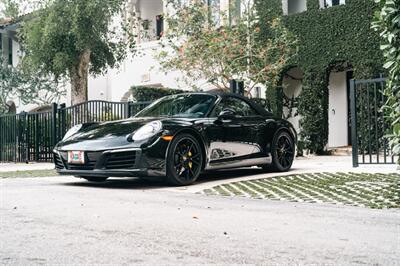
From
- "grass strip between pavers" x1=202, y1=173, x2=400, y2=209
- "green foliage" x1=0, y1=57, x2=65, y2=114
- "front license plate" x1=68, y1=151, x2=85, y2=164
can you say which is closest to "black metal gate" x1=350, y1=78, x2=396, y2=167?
"grass strip between pavers" x1=202, y1=173, x2=400, y2=209

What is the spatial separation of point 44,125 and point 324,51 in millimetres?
8604

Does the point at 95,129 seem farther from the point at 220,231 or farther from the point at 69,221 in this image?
the point at 220,231

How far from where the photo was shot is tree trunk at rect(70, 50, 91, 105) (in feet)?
65.2

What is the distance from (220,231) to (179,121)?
3619mm

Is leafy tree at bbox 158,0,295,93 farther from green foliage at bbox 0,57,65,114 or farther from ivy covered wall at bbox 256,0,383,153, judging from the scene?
green foliage at bbox 0,57,65,114

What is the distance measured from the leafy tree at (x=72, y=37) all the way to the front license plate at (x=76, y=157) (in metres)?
11.1

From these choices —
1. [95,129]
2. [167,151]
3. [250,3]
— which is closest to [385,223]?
[167,151]

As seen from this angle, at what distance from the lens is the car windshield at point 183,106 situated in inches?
333

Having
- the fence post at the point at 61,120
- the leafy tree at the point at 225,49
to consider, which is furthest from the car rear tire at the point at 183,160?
the fence post at the point at 61,120

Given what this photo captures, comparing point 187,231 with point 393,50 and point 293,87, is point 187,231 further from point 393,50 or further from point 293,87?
point 293,87

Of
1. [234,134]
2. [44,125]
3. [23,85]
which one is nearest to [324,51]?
[44,125]

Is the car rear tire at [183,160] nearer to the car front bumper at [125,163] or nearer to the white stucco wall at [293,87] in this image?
the car front bumper at [125,163]

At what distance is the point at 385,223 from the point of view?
15.8ft

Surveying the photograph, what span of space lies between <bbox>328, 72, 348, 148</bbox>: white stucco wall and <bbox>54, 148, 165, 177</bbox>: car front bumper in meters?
11.8
